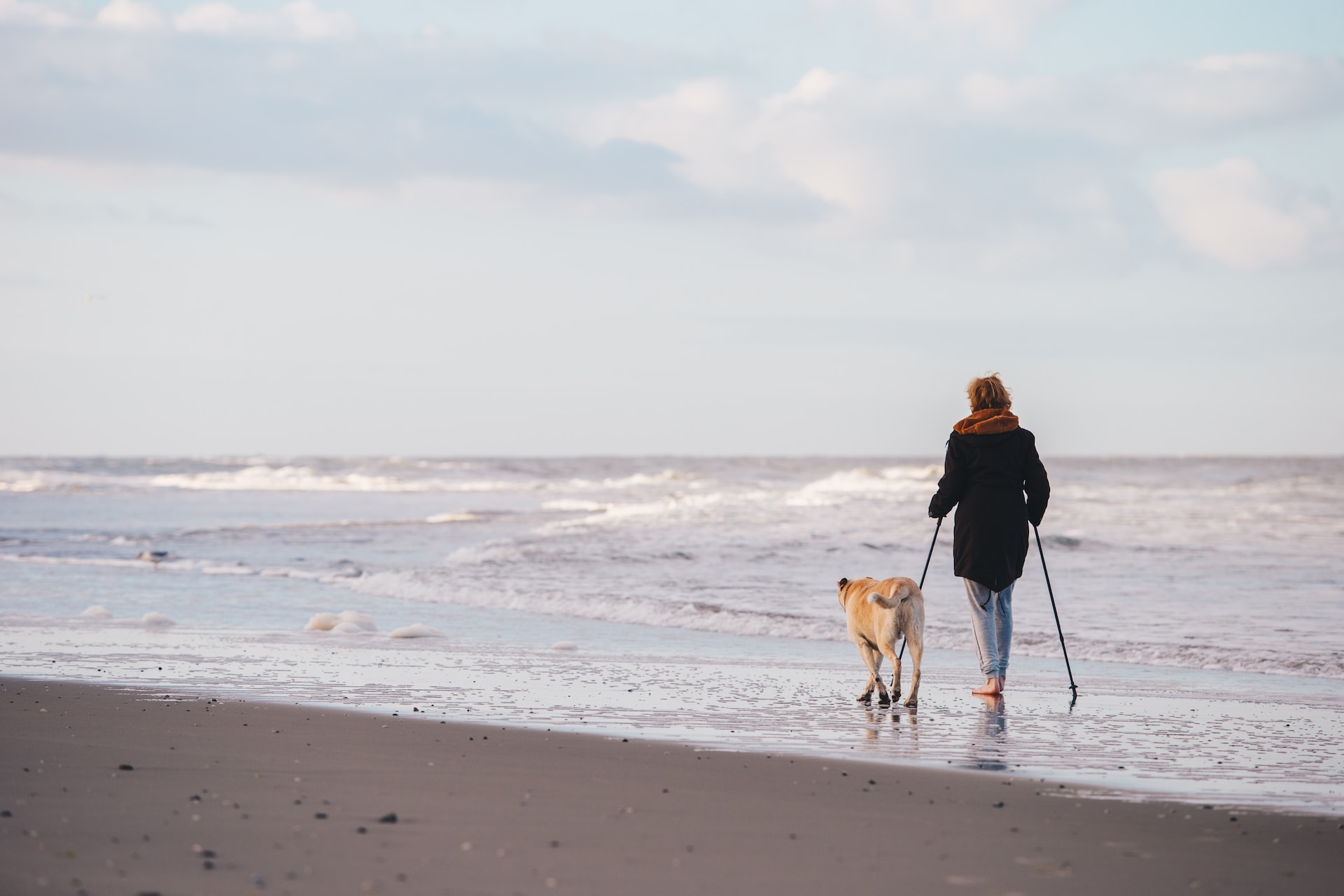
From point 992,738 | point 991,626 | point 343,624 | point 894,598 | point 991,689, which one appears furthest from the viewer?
point 343,624

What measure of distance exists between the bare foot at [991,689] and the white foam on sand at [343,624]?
5107 millimetres

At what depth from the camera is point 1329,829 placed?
4004 mm

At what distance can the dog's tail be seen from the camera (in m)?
6.51

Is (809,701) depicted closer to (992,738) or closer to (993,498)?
(992,738)

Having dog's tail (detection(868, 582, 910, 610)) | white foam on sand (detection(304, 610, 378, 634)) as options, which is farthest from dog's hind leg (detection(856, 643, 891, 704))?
white foam on sand (detection(304, 610, 378, 634))

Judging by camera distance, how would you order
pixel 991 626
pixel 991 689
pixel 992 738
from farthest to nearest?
pixel 991 626 < pixel 991 689 < pixel 992 738

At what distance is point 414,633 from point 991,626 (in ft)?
15.2

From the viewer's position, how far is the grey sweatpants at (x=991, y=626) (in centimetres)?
696

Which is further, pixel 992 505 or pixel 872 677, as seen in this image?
pixel 992 505

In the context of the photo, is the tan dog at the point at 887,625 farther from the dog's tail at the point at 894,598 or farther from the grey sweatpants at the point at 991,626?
the grey sweatpants at the point at 991,626

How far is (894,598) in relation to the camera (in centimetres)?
653

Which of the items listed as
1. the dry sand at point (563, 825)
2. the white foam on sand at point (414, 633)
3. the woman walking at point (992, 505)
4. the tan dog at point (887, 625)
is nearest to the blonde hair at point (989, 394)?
the woman walking at point (992, 505)

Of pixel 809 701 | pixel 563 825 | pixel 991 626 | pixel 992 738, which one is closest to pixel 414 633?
pixel 809 701

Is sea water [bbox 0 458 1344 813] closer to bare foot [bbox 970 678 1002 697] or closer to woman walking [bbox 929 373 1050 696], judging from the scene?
bare foot [bbox 970 678 1002 697]
